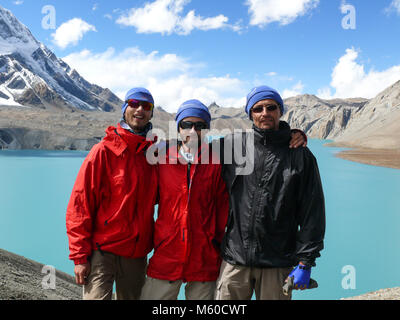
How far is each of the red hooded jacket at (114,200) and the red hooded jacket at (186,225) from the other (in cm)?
19

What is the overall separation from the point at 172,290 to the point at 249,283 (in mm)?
820

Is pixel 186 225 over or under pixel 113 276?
over

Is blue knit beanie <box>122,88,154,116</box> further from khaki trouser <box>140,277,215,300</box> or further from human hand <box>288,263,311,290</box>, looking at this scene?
human hand <box>288,263,311,290</box>

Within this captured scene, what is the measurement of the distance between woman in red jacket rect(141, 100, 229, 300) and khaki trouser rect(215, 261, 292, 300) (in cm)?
17

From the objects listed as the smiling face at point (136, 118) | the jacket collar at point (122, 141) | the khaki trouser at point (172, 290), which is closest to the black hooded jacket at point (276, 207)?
the khaki trouser at point (172, 290)

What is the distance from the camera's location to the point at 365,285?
30.7 ft

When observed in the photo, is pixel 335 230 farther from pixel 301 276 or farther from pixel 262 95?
pixel 262 95

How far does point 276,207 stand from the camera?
11.1 feet

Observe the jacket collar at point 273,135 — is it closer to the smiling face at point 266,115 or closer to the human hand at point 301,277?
the smiling face at point 266,115

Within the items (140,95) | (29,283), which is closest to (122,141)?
(140,95)

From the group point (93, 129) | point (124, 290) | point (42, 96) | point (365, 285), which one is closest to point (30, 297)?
point (124, 290)
